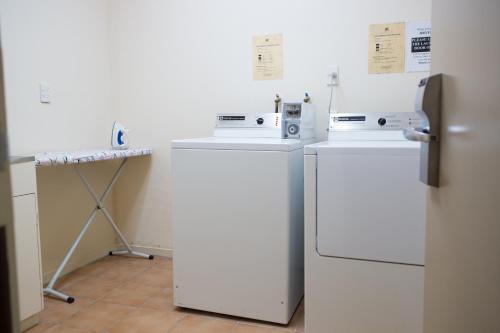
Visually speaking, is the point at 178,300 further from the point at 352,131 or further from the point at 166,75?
the point at 166,75

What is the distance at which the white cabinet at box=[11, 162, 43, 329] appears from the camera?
1935 millimetres

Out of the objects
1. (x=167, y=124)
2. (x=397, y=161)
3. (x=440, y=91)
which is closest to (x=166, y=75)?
(x=167, y=124)

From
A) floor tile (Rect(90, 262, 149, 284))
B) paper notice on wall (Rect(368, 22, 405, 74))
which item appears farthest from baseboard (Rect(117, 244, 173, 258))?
paper notice on wall (Rect(368, 22, 405, 74))

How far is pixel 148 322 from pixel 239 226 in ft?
2.32

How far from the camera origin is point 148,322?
2.15 metres

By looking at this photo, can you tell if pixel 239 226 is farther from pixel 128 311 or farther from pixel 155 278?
pixel 155 278

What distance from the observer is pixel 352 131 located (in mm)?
2432

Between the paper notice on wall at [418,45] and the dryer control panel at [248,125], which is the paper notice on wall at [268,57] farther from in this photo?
the paper notice on wall at [418,45]

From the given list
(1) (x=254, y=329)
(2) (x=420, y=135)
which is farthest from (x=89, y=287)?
(2) (x=420, y=135)

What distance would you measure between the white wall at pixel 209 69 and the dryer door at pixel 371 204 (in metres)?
0.72

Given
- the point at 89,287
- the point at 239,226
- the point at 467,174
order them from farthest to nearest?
the point at 89,287 → the point at 239,226 → the point at 467,174

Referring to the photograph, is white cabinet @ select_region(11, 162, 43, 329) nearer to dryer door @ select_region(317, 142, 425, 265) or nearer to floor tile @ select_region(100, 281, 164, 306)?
floor tile @ select_region(100, 281, 164, 306)

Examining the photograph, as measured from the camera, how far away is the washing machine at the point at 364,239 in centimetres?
175

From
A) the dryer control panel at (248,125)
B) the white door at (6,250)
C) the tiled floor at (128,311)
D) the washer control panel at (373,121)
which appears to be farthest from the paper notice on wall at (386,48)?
the white door at (6,250)
